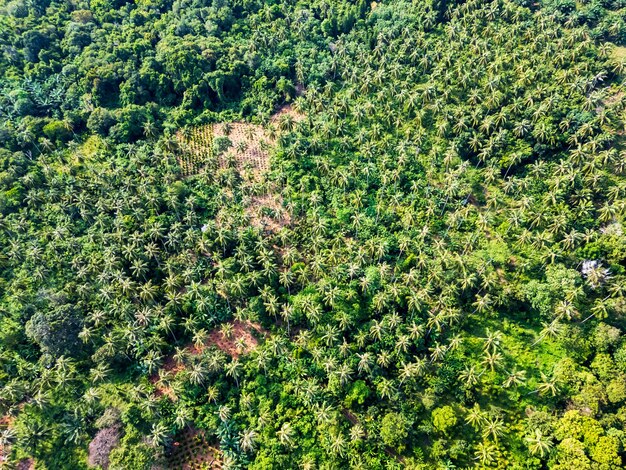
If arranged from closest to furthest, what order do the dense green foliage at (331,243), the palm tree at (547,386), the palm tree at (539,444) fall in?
the palm tree at (539,444)
the palm tree at (547,386)
the dense green foliage at (331,243)

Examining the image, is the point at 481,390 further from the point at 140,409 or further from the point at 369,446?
the point at 140,409

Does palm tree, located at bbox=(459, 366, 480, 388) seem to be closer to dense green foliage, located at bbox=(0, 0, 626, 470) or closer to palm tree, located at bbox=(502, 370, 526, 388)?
dense green foliage, located at bbox=(0, 0, 626, 470)

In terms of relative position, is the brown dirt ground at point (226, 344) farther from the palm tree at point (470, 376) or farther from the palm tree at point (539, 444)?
the palm tree at point (539, 444)

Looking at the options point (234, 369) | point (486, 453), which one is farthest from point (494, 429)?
point (234, 369)

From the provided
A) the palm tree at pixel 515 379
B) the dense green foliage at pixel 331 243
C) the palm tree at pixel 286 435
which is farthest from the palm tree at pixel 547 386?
the palm tree at pixel 286 435

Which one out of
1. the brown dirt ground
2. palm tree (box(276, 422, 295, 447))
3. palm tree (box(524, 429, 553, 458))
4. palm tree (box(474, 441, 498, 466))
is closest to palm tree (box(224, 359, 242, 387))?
the brown dirt ground

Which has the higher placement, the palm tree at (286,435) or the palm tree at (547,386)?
the palm tree at (547,386)

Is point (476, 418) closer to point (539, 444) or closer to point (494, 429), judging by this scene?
point (494, 429)

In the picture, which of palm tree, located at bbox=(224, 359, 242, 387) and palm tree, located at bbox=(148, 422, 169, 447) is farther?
palm tree, located at bbox=(224, 359, 242, 387)
